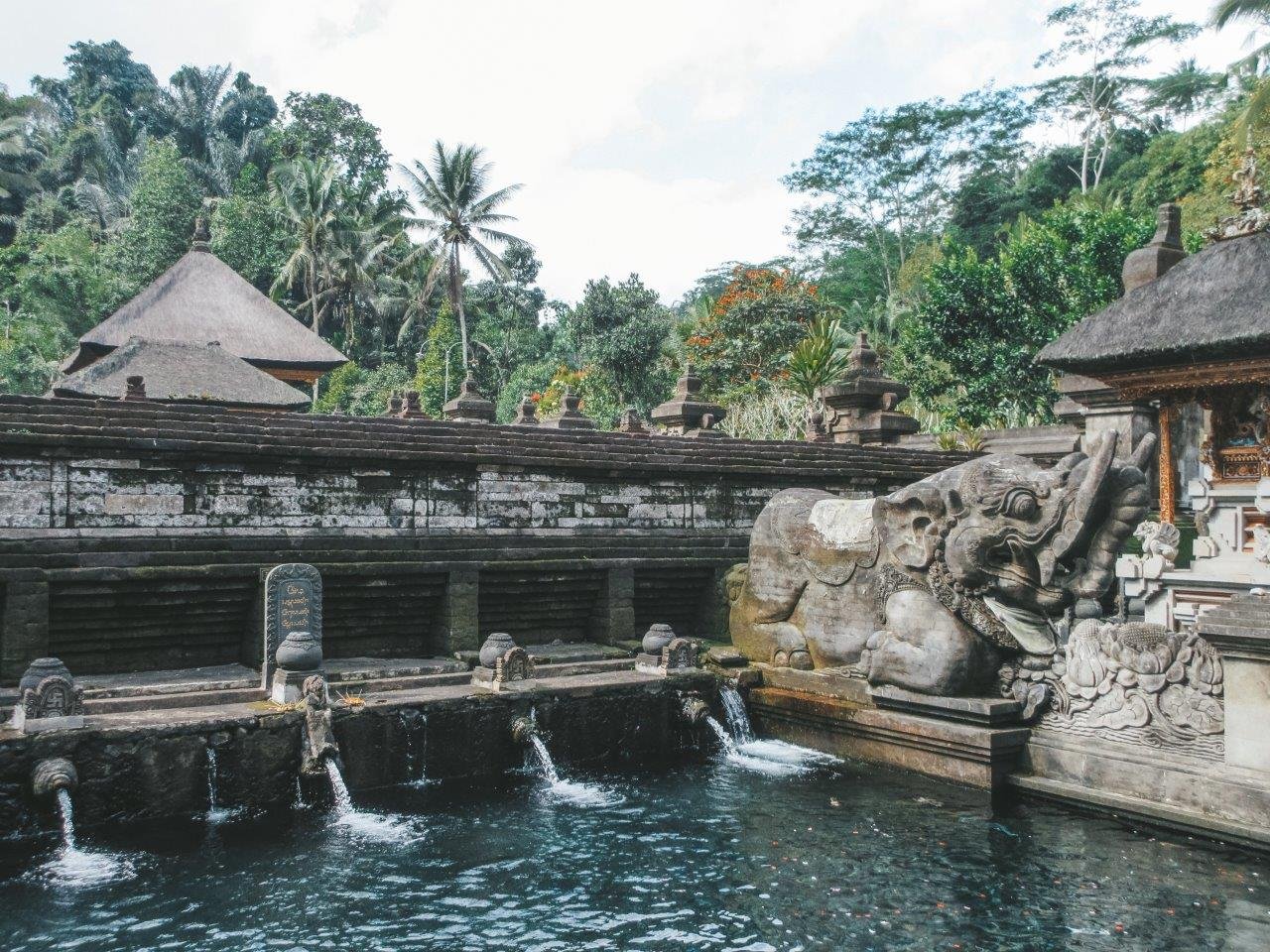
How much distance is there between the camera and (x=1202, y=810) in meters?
6.39

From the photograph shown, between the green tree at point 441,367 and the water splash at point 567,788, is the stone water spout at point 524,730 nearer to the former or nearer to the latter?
the water splash at point 567,788

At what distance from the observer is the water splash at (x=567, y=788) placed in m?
7.43

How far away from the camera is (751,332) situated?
2706 cm

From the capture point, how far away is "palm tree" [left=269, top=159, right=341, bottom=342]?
41.6 meters

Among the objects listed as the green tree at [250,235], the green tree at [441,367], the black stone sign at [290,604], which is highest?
the green tree at [250,235]

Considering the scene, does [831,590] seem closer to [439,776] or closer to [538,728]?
[538,728]

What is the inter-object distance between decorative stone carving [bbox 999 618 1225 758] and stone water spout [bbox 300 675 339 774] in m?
4.72

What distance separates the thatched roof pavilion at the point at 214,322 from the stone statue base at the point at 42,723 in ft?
58.8

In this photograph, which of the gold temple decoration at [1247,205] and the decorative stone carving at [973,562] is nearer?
the decorative stone carving at [973,562]

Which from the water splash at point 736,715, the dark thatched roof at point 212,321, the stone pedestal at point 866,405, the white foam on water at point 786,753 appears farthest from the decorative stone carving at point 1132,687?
the dark thatched roof at point 212,321

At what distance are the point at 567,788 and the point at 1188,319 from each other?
32.6 ft

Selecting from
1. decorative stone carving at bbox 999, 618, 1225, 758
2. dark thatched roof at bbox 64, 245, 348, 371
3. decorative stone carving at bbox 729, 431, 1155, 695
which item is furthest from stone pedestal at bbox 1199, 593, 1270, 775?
dark thatched roof at bbox 64, 245, 348, 371

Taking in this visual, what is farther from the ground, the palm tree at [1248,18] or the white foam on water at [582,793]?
the palm tree at [1248,18]

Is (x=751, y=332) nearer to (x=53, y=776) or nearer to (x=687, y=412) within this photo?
(x=687, y=412)
